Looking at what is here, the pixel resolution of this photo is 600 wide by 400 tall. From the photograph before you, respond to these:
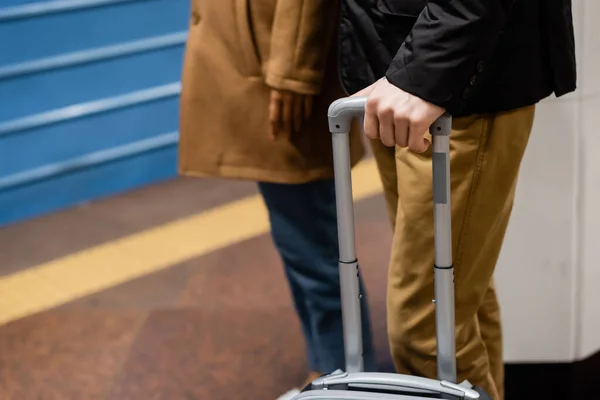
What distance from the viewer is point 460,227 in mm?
1059

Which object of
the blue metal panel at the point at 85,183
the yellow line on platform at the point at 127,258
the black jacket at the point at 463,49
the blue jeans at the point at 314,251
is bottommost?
the yellow line on platform at the point at 127,258

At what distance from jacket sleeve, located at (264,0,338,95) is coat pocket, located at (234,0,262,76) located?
47 mm

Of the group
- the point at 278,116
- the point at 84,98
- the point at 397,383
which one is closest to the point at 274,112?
the point at 278,116

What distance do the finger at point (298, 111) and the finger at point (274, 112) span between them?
0.09ft

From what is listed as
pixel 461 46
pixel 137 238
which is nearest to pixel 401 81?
pixel 461 46

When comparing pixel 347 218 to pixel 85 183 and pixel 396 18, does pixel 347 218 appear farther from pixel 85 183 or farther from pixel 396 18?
pixel 85 183

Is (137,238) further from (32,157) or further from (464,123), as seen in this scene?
(464,123)

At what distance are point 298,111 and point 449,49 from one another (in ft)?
1.58

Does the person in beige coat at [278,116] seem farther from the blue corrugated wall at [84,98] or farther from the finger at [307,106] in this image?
the blue corrugated wall at [84,98]

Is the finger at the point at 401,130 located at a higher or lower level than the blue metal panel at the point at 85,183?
higher

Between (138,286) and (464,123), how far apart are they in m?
1.44

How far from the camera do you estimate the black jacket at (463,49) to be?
2.86 feet

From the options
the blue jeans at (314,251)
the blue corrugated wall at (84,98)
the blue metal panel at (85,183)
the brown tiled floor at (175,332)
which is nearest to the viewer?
the blue jeans at (314,251)

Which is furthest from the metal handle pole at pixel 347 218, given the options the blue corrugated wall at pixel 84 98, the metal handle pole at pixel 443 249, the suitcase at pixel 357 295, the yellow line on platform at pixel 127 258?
the blue corrugated wall at pixel 84 98
